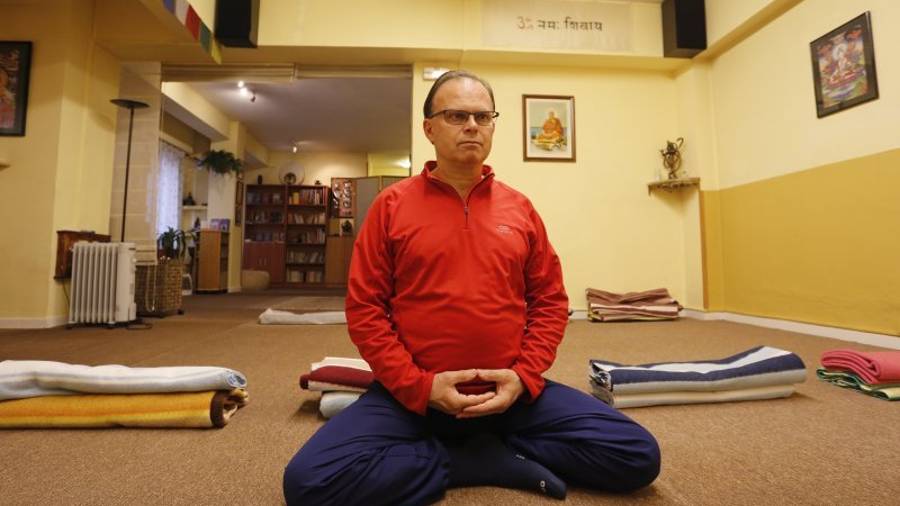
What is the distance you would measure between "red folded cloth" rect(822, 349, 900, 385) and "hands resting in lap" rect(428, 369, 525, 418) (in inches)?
64.2

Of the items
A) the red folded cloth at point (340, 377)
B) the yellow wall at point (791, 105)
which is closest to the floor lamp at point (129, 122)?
the red folded cloth at point (340, 377)

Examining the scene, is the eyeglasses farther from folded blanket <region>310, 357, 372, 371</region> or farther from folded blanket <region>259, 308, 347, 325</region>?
folded blanket <region>259, 308, 347, 325</region>

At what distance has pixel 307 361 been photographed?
2244mm

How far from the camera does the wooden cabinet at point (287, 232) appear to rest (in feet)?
29.0

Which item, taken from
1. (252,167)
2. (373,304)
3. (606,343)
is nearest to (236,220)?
(252,167)

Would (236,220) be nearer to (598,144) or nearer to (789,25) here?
(598,144)

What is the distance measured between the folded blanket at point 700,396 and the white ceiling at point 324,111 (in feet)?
15.3

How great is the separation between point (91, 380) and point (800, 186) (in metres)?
4.35

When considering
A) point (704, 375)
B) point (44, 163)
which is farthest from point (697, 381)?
point (44, 163)

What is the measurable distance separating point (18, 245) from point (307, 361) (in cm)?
302

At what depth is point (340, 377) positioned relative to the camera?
144cm

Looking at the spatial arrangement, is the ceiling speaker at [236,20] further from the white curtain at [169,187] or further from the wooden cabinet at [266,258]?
the wooden cabinet at [266,258]

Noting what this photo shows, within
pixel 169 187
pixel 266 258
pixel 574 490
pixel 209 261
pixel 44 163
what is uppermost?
pixel 169 187

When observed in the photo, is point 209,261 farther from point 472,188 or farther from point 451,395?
point 451,395
